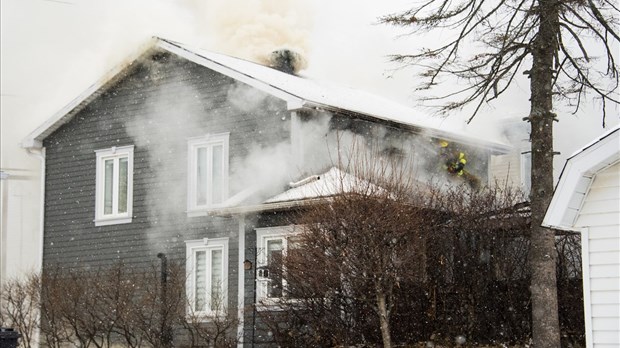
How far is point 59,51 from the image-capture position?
30.0 meters

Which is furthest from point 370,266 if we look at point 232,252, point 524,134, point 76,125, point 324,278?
point 524,134

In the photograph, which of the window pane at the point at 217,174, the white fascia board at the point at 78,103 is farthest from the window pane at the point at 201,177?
the white fascia board at the point at 78,103

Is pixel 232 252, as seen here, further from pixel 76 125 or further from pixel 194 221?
pixel 76 125

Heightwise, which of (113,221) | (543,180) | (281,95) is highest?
(281,95)

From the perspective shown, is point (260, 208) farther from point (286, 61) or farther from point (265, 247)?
point (286, 61)

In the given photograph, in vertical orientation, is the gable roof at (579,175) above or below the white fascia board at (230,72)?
below

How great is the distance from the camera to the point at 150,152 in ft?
78.2

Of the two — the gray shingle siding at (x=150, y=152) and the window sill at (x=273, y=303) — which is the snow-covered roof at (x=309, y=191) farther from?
the window sill at (x=273, y=303)

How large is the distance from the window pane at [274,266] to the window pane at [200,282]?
2017mm

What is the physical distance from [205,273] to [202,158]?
250 cm

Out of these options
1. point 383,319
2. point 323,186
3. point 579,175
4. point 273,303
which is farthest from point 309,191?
point 579,175

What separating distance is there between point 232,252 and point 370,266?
5.64m

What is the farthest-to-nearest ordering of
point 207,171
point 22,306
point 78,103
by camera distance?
point 78,103, point 22,306, point 207,171

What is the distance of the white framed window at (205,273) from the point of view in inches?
859
